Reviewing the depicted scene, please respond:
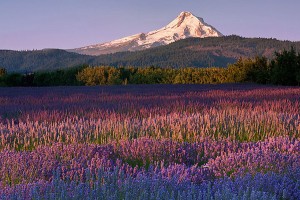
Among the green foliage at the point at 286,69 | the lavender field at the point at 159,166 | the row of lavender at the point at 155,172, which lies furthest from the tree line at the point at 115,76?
the row of lavender at the point at 155,172

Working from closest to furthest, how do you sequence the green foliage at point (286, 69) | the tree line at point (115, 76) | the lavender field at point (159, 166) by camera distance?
the lavender field at point (159, 166) → the green foliage at point (286, 69) → the tree line at point (115, 76)

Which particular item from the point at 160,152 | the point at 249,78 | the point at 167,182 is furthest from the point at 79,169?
the point at 249,78

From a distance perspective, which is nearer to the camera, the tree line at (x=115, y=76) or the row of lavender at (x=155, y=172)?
the row of lavender at (x=155, y=172)

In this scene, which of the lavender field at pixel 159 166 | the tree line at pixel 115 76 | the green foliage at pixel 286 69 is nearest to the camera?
the lavender field at pixel 159 166

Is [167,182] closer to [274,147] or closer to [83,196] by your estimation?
[83,196]

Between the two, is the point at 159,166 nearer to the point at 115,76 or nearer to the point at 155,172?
the point at 155,172

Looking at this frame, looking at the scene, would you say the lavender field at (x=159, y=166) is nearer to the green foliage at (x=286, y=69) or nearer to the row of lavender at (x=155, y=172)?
the row of lavender at (x=155, y=172)

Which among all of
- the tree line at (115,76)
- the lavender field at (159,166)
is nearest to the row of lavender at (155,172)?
the lavender field at (159,166)

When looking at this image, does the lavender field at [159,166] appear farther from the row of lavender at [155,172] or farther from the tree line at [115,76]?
the tree line at [115,76]

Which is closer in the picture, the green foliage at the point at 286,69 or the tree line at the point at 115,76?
the green foliage at the point at 286,69

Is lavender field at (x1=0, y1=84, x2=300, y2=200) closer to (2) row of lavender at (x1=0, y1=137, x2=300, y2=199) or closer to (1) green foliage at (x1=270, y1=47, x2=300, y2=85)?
(2) row of lavender at (x1=0, y1=137, x2=300, y2=199)

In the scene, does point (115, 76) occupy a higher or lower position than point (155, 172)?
higher

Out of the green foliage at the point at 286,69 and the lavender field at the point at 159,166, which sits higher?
the green foliage at the point at 286,69

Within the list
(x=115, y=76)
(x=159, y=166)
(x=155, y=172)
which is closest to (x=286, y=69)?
(x=115, y=76)
